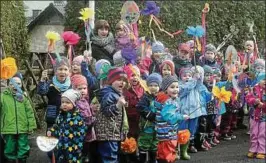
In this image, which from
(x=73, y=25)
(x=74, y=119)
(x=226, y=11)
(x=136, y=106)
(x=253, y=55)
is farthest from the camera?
(x=226, y=11)

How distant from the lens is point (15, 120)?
6535 millimetres

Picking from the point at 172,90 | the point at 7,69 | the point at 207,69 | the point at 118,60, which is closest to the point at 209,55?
the point at 207,69

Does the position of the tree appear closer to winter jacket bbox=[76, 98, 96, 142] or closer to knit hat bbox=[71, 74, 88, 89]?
knit hat bbox=[71, 74, 88, 89]

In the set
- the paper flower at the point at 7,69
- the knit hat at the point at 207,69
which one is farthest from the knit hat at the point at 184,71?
the paper flower at the point at 7,69

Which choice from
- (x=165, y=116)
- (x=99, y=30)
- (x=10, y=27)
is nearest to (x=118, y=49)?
(x=99, y=30)

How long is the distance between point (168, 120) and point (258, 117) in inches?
71.3

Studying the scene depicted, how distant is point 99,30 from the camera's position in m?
7.55

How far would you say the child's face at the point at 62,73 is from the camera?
6453 millimetres

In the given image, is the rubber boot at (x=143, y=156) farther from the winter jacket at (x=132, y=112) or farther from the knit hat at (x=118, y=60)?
the knit hat at (x=118, y=60)

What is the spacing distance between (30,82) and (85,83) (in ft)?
12.8

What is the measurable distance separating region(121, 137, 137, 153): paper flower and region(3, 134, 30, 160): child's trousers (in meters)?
1.29

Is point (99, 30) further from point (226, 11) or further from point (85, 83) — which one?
point (226, 11)

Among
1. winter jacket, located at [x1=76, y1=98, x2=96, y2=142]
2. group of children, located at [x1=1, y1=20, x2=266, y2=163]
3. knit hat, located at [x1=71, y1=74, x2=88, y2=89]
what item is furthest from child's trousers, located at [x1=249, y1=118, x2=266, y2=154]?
knit hat, located at [x1=71, y1=74, x2=88, y2=89]

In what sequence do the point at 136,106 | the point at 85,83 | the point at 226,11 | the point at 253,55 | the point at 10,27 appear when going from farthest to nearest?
the point at 226,11
the point at 10,27
the point at 253,55
the point at 136,106
the point at 85,83
